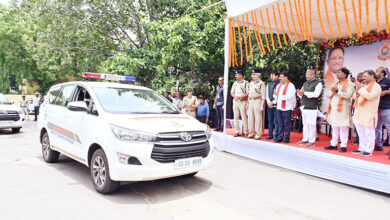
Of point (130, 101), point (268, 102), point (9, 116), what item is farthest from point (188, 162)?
point (9, 116)

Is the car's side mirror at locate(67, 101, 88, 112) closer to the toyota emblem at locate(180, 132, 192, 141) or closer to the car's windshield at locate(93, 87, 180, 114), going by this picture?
the car's windshield at locate(93, 87, 180, 114)

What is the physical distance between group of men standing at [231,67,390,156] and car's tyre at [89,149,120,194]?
438 centimetres

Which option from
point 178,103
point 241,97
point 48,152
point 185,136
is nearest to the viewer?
point 185,136

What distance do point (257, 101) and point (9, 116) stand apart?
922 cm

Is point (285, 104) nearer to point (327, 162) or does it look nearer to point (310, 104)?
point (310, 104)

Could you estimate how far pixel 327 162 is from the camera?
17.0 ft

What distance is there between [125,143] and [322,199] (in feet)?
10.1

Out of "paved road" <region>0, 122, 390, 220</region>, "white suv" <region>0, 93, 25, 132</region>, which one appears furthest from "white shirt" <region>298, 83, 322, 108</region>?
"white suv" <region>0, 93, 25, 132</region>

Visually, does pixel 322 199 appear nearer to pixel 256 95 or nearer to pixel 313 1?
pixel 256 95

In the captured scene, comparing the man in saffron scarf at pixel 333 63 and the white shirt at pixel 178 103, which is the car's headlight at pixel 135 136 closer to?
the white shirt at pixel 178 103

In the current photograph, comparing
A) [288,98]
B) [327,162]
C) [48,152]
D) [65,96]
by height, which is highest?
[65,96]

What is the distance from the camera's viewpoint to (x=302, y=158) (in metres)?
5.65

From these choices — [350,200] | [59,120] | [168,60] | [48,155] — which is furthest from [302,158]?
[168,60]

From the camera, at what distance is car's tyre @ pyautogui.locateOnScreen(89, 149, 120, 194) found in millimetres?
3990
